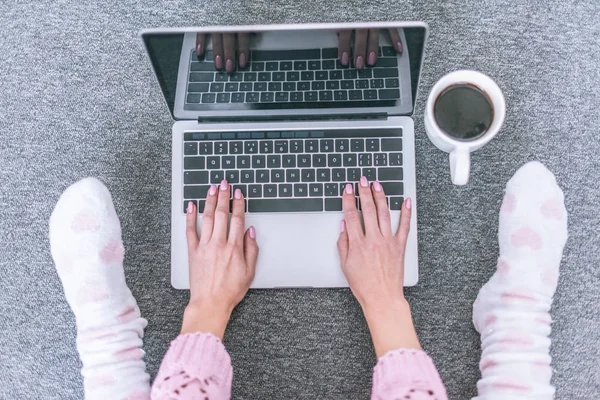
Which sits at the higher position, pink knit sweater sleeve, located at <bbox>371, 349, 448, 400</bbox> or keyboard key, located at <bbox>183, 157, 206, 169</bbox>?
keyboard key, located at <bbox>183, 157, 206, 169</bbox>

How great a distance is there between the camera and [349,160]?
659 mm

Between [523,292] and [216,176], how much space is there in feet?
1.49

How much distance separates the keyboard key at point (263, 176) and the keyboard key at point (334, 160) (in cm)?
8

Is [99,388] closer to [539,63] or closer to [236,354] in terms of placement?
[236,354]

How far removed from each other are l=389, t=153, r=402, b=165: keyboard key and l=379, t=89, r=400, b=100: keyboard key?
0.07 m

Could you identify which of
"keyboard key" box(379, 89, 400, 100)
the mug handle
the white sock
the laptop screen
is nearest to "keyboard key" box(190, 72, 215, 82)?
the laptop screen

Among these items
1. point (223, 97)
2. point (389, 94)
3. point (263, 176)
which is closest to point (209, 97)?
point (223, 97)

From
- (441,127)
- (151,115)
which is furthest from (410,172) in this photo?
(151,115)

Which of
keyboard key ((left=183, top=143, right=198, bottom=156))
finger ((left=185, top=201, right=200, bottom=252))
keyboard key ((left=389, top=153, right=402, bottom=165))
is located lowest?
finger ((left=185, top=201, right=200, bottom=252))

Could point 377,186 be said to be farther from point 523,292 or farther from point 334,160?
point 523,292

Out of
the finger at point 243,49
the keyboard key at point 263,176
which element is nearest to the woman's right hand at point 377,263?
the keyboard key at point 263,176

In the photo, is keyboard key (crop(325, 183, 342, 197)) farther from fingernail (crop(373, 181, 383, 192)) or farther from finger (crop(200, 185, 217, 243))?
finger (crop(200, 185, 217, 243))

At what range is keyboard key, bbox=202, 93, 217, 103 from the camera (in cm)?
64

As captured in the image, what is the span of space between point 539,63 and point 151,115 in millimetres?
569
